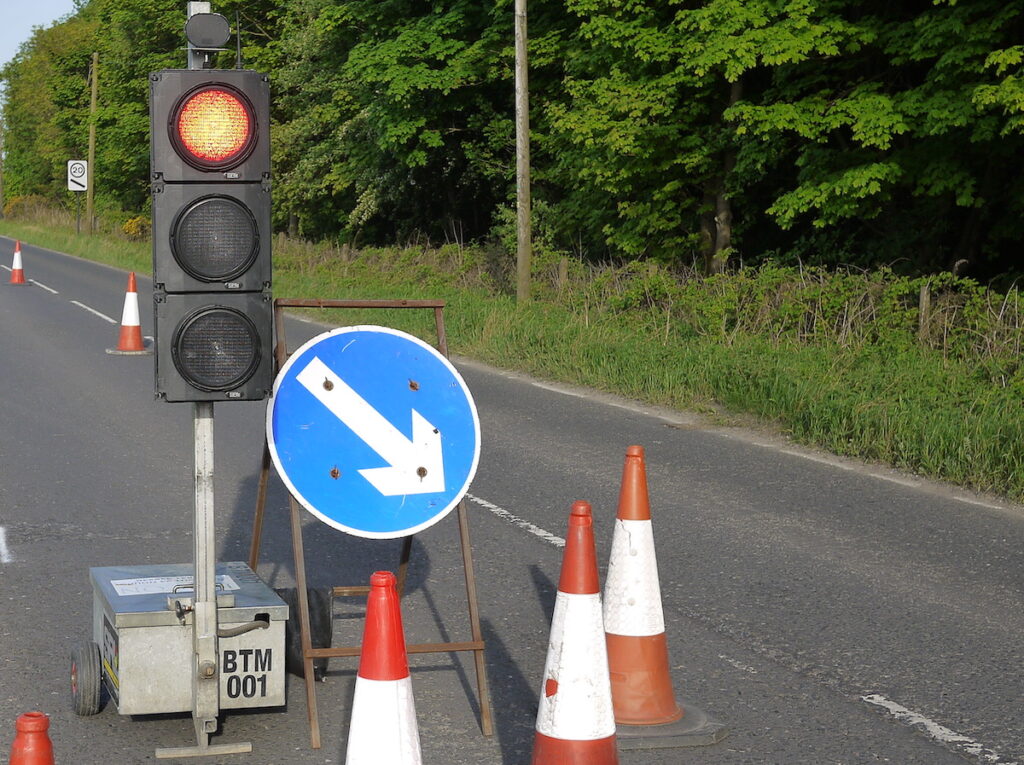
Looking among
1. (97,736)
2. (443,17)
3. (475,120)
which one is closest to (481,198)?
(475,120)

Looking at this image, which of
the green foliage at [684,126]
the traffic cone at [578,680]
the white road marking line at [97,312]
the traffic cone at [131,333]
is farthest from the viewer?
the white road marking line at [97,312]

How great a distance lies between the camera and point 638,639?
468 centimetres

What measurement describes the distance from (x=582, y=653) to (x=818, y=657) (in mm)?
1956

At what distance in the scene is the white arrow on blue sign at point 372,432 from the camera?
15.3ft

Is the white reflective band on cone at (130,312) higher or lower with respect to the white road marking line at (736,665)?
higher

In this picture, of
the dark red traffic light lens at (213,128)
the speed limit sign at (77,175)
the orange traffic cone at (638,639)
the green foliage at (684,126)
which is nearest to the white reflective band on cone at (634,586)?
the orange traffic cone at (638,639)

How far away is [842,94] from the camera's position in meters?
17.8

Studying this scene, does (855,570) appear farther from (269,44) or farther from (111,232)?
(111,232)

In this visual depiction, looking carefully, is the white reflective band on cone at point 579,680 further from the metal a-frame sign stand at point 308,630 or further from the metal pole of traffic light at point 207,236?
the metal pole of traffic light at point 207,236

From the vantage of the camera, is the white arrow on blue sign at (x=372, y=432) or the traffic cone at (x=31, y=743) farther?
the white arrow on blue sign at (x=372, y=432)

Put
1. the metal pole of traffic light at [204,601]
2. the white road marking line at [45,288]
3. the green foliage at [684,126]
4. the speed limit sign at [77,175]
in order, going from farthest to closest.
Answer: the speed limit sign at [77,175]
the white road marking line at [45,288]
the green foliage at [684,126]
the metal pole of traffic light at [204,601]

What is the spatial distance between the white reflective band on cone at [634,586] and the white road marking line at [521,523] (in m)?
2.63

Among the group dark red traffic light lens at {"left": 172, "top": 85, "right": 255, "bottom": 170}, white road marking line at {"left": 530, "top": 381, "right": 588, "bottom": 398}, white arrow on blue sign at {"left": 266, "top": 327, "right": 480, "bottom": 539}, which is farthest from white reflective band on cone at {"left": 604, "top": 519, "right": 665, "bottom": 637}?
white road marking line at {"left": 530, "top": 381, "right": 588, "bottom": 398}

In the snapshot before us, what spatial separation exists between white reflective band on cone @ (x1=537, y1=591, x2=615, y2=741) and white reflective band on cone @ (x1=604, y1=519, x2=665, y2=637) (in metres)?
0.73
